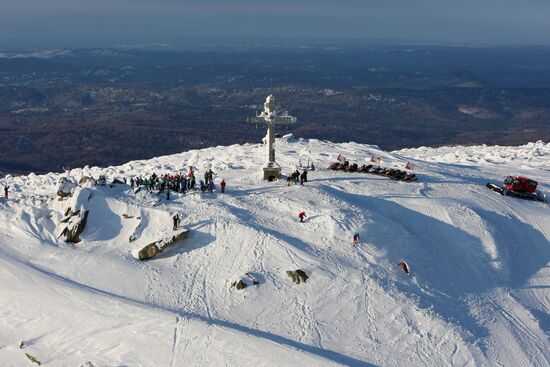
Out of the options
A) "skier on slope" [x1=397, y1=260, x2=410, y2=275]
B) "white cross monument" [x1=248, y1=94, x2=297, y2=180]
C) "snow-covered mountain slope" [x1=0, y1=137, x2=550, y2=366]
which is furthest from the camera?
"white cross monument" [x1=248, y1=94, x2=297, y2=180]

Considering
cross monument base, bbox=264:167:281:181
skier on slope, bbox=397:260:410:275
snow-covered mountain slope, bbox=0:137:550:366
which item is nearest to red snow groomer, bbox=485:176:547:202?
snow-covered mountain slope, bbox=0:137:550:366

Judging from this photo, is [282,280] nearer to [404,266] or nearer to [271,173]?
[404,266]

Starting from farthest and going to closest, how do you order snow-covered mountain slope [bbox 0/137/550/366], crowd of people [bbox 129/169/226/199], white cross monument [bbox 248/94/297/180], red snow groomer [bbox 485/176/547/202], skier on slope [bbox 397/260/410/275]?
red snow groomer [bbox 485/176/547/202] < white cross monument [bbox 248/94/297/180] < crowd of people [bbox 129/169/226/199] < skier on slope [bbox 397/260/410/275] < snow-covered mountain slope [bbox 0/137/550/366]

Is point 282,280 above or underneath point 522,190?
underneath

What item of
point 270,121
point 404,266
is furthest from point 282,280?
point 270,121

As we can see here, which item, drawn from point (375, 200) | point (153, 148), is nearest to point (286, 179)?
point (375, 200)

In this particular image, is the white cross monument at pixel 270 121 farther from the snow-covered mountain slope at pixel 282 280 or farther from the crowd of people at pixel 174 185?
the crowd of people at pixel 174 185

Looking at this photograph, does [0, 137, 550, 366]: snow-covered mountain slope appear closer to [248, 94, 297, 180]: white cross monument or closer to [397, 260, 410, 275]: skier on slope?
[397, 260, 410, 275]: skier on slope

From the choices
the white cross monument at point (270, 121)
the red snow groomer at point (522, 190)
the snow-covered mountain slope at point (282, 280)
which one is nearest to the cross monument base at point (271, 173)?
the white cross monument at point (270, 121)
